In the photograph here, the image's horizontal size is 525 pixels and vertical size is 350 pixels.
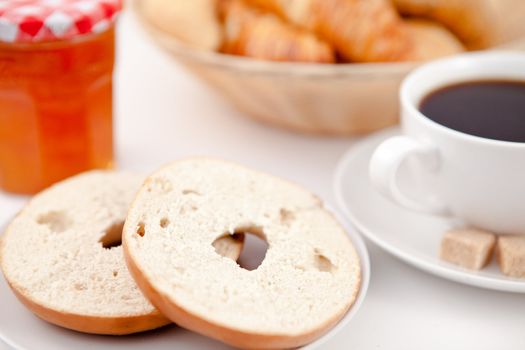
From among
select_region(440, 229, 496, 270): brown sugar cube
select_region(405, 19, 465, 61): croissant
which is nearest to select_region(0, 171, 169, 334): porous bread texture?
select_region(440, 229, 496, 270): brown sugar cube

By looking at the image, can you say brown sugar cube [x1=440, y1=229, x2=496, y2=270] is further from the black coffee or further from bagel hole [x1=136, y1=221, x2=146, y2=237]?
bagel hole [x1=136, y1=221, x2=146, y2=237]


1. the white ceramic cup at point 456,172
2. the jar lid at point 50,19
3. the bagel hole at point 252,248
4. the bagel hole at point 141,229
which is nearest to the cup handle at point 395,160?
the white ceramic cup at point 456,172

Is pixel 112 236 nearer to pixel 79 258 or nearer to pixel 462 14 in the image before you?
pixel 79 258

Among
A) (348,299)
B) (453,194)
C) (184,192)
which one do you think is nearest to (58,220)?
(184,192)

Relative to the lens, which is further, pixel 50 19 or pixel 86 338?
pixel 50 19

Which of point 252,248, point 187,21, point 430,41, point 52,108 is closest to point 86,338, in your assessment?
point 252,248

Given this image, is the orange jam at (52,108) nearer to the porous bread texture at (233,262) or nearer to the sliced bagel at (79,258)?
the sliced bagel at (79,258)
